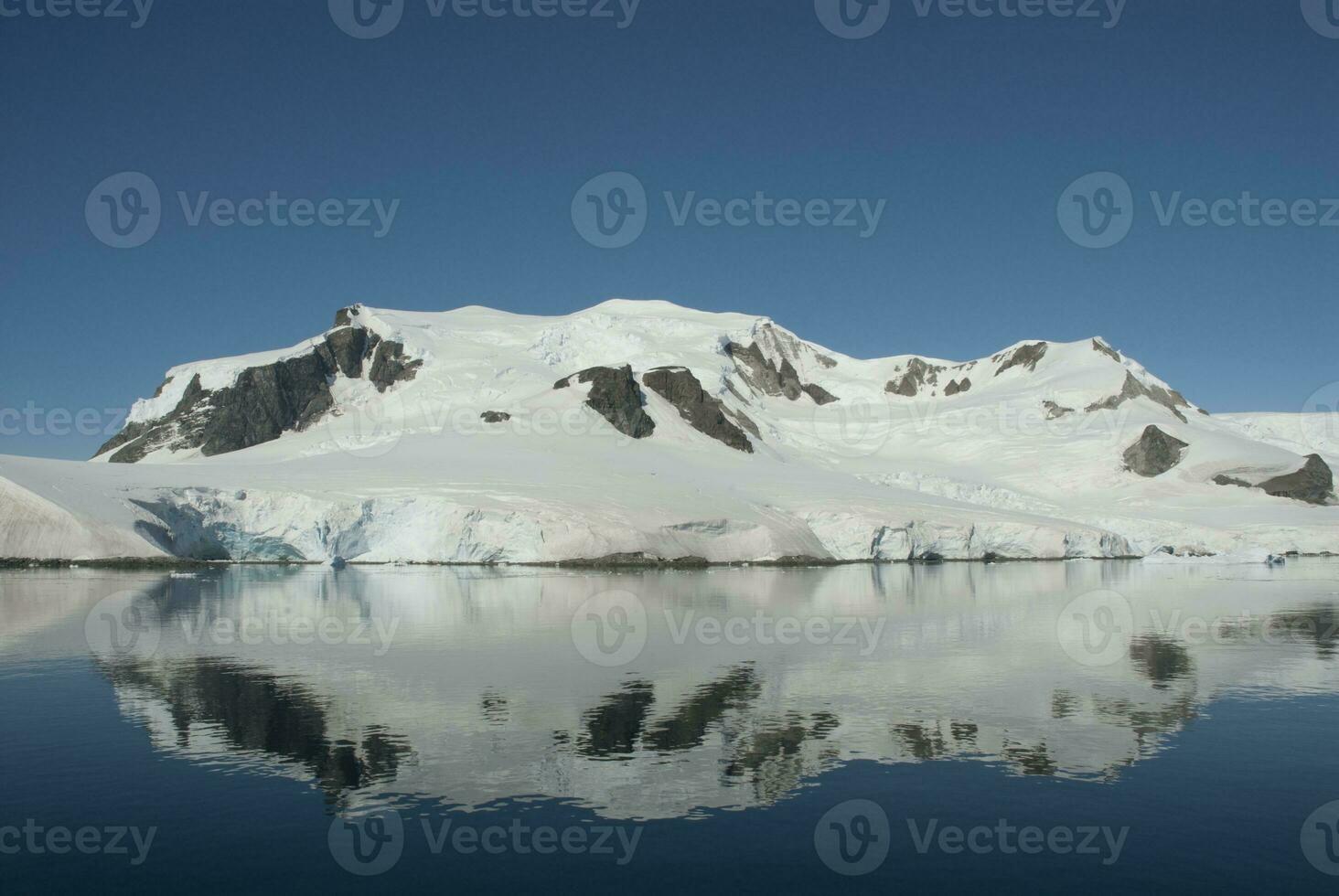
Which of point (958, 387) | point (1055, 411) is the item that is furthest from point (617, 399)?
point (958, 387)

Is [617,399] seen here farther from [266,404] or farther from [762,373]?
[762,373]

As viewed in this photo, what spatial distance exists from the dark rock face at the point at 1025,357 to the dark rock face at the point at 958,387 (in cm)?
447

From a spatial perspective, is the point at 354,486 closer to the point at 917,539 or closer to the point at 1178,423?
the point at 917,539

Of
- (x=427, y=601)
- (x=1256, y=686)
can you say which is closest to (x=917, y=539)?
(x=427, y=601)

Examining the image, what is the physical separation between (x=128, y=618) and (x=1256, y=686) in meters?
32.1

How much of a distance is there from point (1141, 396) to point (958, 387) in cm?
2986

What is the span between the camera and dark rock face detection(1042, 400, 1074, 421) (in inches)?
4919

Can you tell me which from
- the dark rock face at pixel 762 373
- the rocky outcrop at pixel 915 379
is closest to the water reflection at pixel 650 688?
the dark rock face at pixel 762 373

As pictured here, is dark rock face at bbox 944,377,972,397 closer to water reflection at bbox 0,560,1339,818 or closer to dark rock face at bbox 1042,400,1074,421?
dark rock face at bbox 1042,400,1074,421

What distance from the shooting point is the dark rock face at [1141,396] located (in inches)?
4877

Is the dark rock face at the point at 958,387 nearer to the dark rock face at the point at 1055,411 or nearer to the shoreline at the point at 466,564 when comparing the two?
the dark rock face at the point at 1055,411

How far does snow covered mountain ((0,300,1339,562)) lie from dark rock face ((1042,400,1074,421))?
0.41m

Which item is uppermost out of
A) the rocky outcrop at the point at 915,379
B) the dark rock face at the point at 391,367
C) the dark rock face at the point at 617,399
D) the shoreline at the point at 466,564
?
the rocky outcrop at the point at 915,379

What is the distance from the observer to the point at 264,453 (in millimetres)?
94250
